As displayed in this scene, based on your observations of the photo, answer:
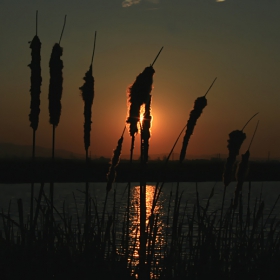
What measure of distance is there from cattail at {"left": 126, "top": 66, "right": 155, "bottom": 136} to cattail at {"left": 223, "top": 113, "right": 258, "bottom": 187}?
1132 millimetres

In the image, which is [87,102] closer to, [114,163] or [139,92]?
[139,92]

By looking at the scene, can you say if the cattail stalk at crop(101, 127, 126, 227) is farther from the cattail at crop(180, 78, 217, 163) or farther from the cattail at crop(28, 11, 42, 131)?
the cattail at crop(28, 11, 42, 131)

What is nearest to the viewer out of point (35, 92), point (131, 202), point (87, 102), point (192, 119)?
point (35, 92)

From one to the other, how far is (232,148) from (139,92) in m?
1.24

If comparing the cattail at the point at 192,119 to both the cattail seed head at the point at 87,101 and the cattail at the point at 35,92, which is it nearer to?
the cattail seed head at the point at 87,101

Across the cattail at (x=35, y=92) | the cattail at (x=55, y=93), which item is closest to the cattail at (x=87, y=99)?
the cattail at (x=55, y=93)

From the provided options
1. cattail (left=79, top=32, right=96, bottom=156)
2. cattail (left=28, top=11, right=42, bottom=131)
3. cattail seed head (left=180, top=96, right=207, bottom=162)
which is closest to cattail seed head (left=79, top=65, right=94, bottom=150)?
cattail (left=79, top=32, right=96, bottom=156)

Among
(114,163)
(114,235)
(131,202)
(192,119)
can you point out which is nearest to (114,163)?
(114,163)

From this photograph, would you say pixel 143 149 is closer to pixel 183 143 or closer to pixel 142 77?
pixel 142 77

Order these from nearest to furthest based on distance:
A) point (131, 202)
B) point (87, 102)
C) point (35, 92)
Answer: point (35, 92) < point (87, 102) < point (131, 202)

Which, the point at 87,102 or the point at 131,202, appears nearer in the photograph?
the point at 87,102

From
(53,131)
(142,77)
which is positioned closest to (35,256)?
(53,131)

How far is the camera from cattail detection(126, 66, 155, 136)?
296 cm

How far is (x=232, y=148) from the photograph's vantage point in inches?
155
